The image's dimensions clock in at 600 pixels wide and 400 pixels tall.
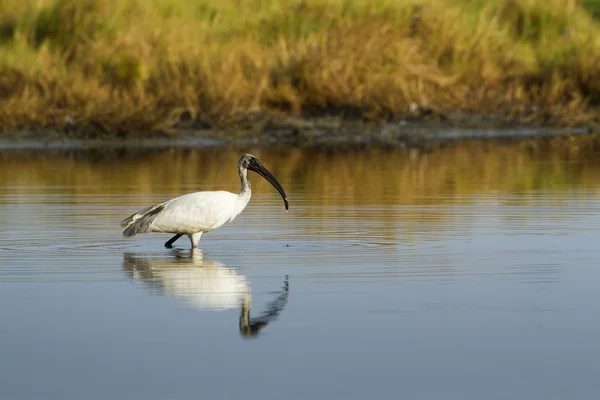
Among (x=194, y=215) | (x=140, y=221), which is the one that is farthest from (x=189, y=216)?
(x=140, y=221)

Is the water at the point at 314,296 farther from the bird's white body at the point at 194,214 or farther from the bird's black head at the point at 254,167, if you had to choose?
the bird's black head at the point at 254,167

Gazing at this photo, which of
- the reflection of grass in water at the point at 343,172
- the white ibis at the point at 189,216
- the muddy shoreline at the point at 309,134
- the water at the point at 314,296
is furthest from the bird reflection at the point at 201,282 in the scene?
the muddy shoreline at the point at 309,134

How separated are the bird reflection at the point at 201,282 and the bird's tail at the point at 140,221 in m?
0.26

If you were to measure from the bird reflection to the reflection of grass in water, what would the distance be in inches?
174

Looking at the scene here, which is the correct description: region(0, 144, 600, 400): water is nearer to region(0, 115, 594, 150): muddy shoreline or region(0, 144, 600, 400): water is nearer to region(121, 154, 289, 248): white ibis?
region(121, 154, 289, 248): white ibis

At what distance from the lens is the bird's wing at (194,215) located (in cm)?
1087

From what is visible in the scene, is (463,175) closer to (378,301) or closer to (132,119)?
(132,119)

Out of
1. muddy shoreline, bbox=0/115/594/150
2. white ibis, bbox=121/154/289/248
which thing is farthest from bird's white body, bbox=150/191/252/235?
muddy shoreline, bbox=0/115/594/150

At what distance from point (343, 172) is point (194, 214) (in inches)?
301

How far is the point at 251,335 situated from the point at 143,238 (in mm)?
5429

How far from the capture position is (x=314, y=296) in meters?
8.22

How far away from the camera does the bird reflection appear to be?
→ 25.0 ft

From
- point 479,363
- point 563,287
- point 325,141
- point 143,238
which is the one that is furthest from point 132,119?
point 479,363

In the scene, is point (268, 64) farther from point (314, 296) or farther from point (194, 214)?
point (314, 296)
